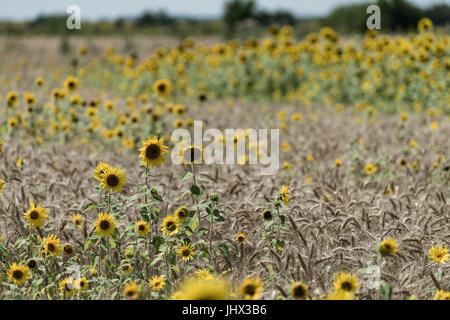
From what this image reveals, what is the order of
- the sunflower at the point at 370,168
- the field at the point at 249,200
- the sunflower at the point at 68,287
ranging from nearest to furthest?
the sunflower at the point at 68,287
the field at the point at 249,200
the sunflower at the point at 370,168

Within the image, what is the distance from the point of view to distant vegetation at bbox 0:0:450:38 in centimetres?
1494

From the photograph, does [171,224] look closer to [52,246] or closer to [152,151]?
[152,151]

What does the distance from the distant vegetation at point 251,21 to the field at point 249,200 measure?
344cm

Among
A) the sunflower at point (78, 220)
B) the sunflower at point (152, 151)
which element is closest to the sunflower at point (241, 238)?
the sunflower at point (152, 151)

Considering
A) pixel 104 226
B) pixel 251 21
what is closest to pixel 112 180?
pixel 104 226

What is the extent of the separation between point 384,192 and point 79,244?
96.6 inches

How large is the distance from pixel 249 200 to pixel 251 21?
12494mm

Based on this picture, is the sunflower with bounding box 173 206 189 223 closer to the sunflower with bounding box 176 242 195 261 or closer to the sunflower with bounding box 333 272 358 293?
the sunflower with bounding box 176 242 195 261

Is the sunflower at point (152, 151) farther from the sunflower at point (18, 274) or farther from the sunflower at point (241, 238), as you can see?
the sunflower at point (18, 274)

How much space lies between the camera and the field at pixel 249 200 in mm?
2764
